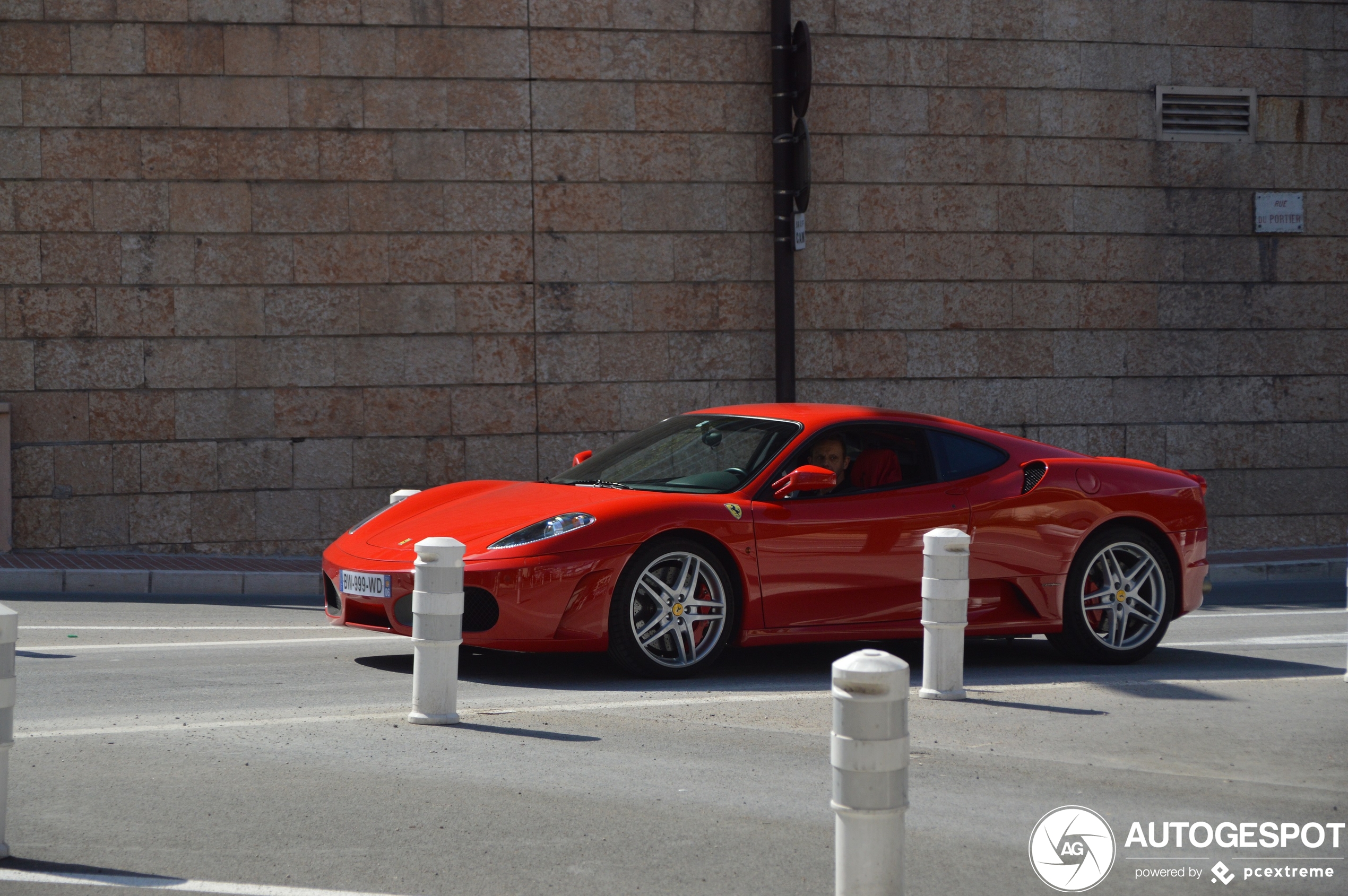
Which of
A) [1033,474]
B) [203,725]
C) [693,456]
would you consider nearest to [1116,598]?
[1033,474]

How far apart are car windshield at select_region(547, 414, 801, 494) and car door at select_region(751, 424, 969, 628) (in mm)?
207

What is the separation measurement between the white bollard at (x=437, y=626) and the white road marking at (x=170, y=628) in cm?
322

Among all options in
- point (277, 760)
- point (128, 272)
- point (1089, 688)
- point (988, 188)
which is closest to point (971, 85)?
point (988, 188)

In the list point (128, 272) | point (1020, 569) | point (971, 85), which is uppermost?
point (971, 85)

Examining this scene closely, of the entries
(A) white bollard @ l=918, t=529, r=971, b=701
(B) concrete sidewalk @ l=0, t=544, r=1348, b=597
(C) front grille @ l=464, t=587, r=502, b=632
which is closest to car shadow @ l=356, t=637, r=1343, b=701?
(C) front grille @ l=464, t=587, r=502, b=632

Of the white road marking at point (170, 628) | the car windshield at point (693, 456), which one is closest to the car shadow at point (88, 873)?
the car windshield at point (693, 456)

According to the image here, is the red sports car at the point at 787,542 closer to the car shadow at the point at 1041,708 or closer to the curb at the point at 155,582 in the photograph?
the car shadow at the point at 1041,708

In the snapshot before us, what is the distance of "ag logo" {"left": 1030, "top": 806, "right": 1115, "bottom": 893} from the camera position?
13.4 feet

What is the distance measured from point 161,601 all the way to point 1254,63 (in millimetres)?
11632

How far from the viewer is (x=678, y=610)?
23.2ft

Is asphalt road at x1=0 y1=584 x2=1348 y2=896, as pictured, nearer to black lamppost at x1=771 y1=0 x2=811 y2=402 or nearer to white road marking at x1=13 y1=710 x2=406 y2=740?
white road marking at x1=13 y1=710 x2=406 y2=740

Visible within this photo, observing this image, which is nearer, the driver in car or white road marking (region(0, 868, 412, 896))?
white road marking (region(0, 868, 412, 896))

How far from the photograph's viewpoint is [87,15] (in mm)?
13258

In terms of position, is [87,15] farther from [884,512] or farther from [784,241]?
[884,512]
